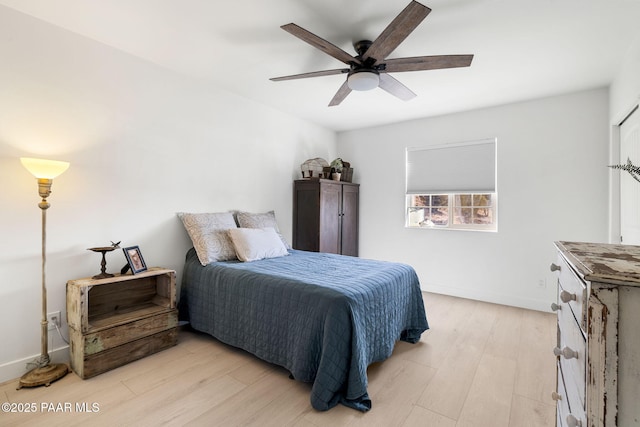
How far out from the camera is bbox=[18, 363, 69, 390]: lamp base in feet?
6.47

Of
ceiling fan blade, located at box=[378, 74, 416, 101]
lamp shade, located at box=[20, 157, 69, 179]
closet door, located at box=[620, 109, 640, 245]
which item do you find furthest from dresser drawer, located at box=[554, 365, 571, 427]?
lamp shade, located at box=[20, 157, 69, 179]

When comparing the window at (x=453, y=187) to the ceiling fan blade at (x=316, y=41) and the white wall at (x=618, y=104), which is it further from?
the ceiling fan blade at (x=316, y=41)

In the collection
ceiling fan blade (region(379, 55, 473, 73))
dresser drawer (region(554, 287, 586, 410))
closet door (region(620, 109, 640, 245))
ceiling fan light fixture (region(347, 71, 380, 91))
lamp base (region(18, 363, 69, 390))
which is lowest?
lamp base (region(18, 363, 69, 390))

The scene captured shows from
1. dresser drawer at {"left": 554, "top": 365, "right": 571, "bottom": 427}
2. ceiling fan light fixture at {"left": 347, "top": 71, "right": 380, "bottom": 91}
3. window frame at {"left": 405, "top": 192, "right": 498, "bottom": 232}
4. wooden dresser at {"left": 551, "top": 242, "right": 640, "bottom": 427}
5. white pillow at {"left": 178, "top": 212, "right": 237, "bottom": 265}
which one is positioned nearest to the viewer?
wooden dresser at {"left": 551, "top": 242, "right": 640, "bottom": 427}

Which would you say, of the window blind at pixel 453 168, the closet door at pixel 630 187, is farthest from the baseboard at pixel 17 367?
the closet door at pixel 630 187

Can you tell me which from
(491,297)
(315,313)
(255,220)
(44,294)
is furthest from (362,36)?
(491,297)

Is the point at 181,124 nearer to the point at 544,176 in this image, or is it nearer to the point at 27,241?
the point at 27,241

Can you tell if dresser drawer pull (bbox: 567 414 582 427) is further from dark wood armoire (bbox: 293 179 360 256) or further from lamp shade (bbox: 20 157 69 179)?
dark wood armoire (bbox: 293 179 360 256)

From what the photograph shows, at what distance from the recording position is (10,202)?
6.77 ft

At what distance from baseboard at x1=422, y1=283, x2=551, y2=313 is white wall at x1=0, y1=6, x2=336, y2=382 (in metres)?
2.97

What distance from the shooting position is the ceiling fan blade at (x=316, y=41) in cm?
171

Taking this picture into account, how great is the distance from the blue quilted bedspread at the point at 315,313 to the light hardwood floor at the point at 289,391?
5.0 inches

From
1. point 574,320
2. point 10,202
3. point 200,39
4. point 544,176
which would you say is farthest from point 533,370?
point 10,202

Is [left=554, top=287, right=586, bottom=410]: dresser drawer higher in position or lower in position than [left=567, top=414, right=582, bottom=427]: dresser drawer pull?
higher
